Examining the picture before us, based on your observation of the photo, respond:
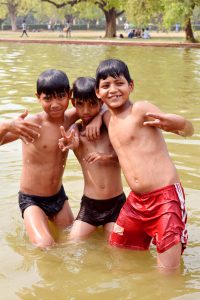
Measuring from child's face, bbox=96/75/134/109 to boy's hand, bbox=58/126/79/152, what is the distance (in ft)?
1.43

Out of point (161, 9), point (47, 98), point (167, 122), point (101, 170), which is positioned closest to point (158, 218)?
point (167, 122)

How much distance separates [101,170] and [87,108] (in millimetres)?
562

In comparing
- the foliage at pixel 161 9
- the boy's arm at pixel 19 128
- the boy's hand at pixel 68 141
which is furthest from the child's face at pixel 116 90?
the foliage at pixel 161 9

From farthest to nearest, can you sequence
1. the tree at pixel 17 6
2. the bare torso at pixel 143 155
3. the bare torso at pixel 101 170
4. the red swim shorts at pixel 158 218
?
1. the tree at pixel 17 6
2. the bare torso at pixel 101 170
3. the bare torso at pixel 143 155
4. the red swim shorts at pixel 158 218

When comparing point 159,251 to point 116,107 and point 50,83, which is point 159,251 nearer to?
point 116,107

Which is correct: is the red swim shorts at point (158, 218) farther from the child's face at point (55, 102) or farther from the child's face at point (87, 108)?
the child's face at point (55, 102)

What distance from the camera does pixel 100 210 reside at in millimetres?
4750

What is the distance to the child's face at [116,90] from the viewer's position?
4180 mm

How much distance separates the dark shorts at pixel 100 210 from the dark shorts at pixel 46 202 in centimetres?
27

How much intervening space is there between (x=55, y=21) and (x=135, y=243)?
85715 millimetres

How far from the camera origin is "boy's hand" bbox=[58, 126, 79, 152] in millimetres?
4355

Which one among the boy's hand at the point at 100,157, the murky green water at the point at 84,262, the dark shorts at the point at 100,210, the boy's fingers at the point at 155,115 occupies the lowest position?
the murky green water at the point at 84,262

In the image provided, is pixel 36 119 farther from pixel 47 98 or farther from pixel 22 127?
pixel 22 127

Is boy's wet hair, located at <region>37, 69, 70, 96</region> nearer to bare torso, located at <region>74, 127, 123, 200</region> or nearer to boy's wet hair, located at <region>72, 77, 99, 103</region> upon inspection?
boy's wet hair, located at <region>72, 77, 99, 103</region>
